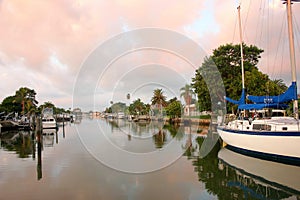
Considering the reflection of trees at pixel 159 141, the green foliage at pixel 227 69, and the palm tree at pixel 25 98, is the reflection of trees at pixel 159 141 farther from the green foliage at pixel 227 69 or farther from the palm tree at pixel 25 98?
the palm tree at pixel 25 98

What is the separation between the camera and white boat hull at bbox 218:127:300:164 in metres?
14.8

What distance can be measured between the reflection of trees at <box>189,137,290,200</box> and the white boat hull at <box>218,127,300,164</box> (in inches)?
101

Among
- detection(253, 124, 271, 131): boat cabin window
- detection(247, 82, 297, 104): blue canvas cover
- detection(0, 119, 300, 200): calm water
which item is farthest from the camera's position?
detection(247, 82, 297, 104): blue canvas cover

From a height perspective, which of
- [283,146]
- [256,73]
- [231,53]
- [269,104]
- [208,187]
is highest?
[231,53]

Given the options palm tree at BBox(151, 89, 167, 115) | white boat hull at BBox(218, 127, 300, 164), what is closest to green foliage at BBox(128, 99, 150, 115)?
palm tree at BBox(151, 89, 167, 115)

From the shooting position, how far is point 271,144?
16312 millimetres

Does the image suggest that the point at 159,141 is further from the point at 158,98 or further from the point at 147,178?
the point at 158,98

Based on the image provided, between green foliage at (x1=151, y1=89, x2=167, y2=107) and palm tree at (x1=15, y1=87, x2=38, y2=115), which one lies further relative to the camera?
green foliage at (x1=151, y1=89, x2=167, y2=107)

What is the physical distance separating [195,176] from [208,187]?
1883 mm

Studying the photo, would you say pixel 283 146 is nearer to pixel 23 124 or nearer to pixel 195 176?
pixel 195 176

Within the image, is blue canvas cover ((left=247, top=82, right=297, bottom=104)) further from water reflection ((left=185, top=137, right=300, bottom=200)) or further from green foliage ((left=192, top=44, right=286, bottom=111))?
green foliage ((left=192, top=44, right=286, bottom=111))

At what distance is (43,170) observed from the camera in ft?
50.8

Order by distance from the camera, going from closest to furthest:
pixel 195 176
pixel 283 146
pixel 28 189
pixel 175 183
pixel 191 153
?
pixel 28 189
pixel 175 183
pixel 195 176
pixel 283 146
pixel 191 153

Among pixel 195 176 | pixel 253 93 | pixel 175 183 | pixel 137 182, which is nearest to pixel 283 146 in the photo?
pixel 195 176
